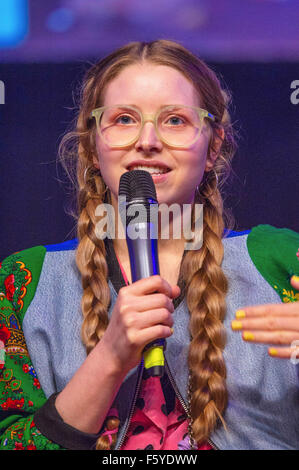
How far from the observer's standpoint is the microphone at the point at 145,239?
791 mm

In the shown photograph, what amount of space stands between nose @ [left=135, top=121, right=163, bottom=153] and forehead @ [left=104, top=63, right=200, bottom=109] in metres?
0.05

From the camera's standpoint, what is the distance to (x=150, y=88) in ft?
3.84

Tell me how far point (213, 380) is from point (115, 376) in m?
0.22

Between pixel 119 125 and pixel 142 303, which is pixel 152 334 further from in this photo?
pixel 119 125

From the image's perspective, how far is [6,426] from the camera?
1118 mm

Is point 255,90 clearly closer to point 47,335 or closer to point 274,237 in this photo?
point 274,237

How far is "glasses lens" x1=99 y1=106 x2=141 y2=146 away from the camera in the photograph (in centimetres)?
116

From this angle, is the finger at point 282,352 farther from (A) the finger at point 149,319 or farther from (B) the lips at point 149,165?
(B) the lips at point 149,165

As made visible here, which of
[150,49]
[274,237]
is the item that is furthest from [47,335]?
[150,49]

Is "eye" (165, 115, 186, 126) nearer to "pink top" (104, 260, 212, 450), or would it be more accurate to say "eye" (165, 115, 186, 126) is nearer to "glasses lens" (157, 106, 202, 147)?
"glasses lens" (157, 106, 202, 147)

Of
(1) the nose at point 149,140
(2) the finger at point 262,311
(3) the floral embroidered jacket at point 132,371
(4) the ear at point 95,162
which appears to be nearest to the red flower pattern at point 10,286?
(3) the floral embroidered jacket at point 132,371

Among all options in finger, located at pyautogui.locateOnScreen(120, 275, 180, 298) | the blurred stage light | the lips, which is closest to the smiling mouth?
the lips

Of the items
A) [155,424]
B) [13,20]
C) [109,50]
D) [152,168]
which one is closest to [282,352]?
[155,424]

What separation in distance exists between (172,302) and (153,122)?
1.23 feet
